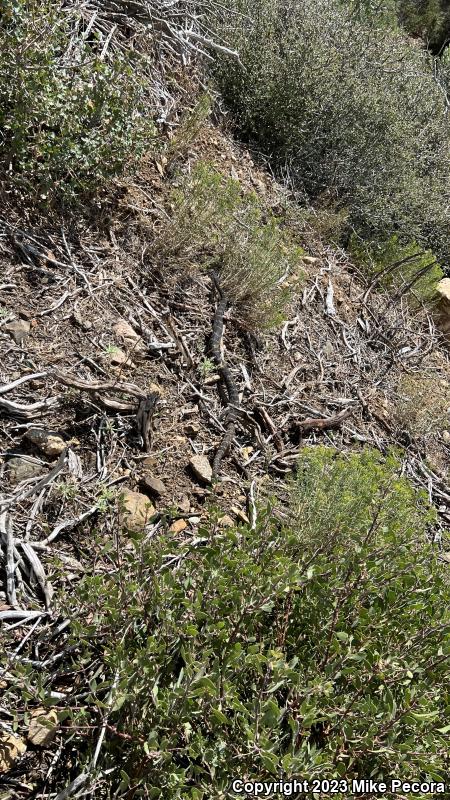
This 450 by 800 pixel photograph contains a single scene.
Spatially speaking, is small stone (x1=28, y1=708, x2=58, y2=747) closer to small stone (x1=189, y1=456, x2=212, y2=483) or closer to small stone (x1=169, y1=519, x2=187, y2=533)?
small stone (x1=169, y1=519, x2=187, y2=533)

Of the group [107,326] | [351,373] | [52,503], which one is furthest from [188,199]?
[52,503]

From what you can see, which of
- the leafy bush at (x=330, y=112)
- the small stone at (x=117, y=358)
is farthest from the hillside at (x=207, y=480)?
the leafy bush at (x=330, y=112)

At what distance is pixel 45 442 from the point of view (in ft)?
8.00

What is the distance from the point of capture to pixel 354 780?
164 centimetres

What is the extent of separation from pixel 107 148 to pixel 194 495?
177 cm

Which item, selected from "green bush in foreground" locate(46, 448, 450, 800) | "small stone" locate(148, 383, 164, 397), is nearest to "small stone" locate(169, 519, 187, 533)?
"green bush in foreground" locate(46, 448, 450, 800)

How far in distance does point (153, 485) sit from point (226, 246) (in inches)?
65.7

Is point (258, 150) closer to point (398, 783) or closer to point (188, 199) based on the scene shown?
point (188, 199)

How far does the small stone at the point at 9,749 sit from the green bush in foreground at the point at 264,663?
16 cm

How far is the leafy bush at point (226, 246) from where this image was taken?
351 cm

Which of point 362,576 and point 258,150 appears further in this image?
point 258,150

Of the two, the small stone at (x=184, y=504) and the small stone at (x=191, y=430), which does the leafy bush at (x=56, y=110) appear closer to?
the small stone at (x=191, y=430)

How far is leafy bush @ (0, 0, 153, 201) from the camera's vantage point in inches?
115

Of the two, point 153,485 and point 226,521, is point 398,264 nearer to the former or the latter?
point 226,521
